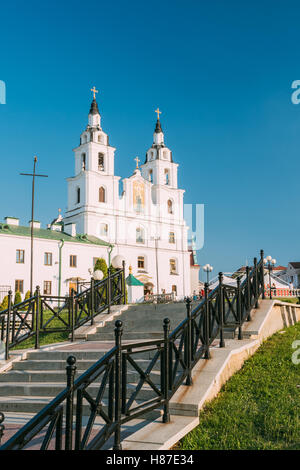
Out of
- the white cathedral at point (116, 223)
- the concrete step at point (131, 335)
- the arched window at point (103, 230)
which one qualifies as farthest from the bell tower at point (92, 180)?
the concrete step at point (131, 335)

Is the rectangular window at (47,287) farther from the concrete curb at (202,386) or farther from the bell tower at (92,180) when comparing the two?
the concrete curb at (202,386)

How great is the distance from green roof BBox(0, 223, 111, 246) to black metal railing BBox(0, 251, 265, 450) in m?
31.2

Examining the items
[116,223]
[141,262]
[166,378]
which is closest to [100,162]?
[116,223]

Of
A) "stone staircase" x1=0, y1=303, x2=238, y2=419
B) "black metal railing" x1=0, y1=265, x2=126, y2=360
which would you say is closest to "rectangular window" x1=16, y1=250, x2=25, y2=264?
"black metal railing" x1=0, y1=265, x2=126, y2=360

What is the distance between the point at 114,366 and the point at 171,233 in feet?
165

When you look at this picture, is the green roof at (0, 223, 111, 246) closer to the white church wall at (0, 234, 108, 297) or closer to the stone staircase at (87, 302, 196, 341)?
the white church wall at (0, 234, 108, 297)

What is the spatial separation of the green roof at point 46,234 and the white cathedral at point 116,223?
0.11 meters

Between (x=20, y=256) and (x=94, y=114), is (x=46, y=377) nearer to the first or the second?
(x=20, y=256)

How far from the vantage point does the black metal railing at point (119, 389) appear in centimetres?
333

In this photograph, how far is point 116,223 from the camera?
161ft

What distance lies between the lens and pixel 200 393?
511 centimetres

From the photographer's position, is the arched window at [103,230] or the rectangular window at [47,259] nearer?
the rectangular window at [47,259]

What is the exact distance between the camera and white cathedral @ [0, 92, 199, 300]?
129 ft

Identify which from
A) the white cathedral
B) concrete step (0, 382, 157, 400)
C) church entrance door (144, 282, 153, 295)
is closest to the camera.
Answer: concrete step (0, 382, 157, 400)
